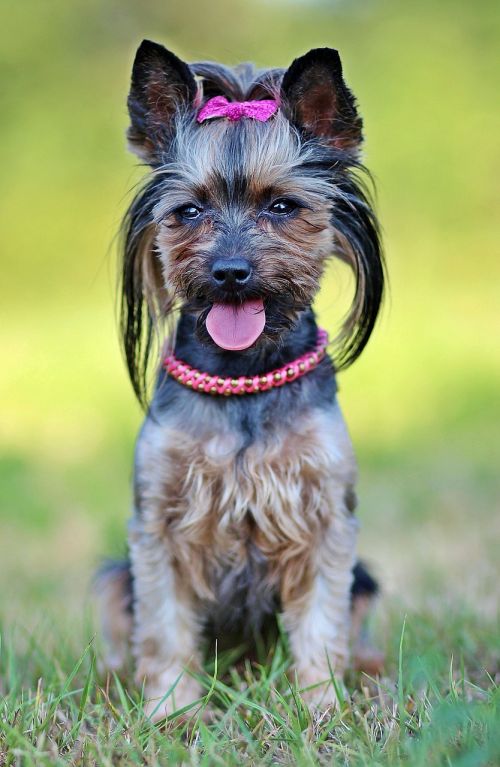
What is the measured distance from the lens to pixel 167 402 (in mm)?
4117

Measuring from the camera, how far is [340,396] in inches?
419

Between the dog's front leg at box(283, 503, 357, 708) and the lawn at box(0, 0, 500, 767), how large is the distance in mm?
133

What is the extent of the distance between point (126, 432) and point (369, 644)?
220 inches

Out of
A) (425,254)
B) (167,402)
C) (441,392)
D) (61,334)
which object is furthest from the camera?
(425,254)

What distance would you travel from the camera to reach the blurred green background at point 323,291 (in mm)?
6949

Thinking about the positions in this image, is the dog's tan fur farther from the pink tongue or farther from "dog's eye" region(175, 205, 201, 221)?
"dog's eye" region(175, 205, 201, 221)

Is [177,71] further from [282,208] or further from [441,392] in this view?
[441,392]

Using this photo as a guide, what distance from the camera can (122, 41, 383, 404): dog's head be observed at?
146 inches

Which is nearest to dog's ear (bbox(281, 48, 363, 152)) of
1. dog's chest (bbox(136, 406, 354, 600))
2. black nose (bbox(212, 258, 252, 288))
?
black nose (bbox(212, 258, 252, 288))

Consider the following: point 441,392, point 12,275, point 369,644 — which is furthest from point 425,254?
point 369,644

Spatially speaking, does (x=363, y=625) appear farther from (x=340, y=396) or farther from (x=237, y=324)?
(x=340, y=396)

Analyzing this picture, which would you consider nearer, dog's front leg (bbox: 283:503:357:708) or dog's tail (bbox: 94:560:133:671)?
dog's front leg (bbox: 283:503:357:708)

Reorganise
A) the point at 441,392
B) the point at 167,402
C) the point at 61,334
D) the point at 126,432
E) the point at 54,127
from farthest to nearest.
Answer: the point at 54,127, the point at 61,334, the point at 441,392, the point at 126,432, the point at 167,402

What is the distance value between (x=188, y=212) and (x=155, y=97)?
0.47m
